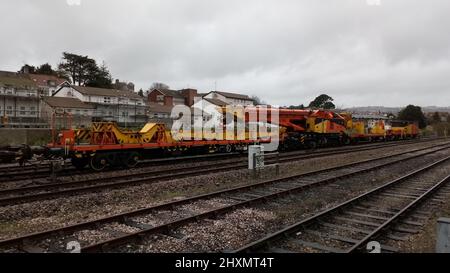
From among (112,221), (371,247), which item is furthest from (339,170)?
(112,221)

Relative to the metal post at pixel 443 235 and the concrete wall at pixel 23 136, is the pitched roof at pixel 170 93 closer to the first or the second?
the concrete wall at pixel 23 136

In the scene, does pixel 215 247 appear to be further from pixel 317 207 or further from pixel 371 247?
pixel 317 207

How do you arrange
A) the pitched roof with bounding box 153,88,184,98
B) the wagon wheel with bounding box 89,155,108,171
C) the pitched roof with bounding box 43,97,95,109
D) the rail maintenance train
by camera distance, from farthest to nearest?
the pitched roof with bounding box 153,88,184,98 → the pitched roof with bounding box 43,97,95,109 → the wagon wheel with bounding box 89,155,108,171 → the rail maintenance train

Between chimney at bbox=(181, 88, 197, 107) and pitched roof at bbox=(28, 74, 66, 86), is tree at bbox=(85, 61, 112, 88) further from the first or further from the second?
chimney at bbox=(181, 88, 197, 107)

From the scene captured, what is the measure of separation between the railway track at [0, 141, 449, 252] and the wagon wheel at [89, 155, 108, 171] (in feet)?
19.8

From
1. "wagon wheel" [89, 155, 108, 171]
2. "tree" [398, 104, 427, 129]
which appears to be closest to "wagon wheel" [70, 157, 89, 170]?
"wagon wheel" [89, 155, 108, 171]

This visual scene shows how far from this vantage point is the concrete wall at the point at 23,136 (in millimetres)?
27047

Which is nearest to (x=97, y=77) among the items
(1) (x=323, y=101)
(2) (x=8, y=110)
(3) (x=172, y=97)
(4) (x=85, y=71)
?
(4) (x=85, y=71)

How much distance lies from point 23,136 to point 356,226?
26624 millimetres

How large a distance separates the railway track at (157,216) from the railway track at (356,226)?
1.89 meters

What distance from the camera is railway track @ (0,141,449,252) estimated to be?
6.26m

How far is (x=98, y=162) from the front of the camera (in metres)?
14.4

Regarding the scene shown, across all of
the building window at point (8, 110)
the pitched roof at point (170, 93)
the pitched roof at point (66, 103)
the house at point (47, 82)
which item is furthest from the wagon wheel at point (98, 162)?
the pitched roof at point (170, 93)

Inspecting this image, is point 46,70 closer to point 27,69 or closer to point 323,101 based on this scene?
point 27,69
